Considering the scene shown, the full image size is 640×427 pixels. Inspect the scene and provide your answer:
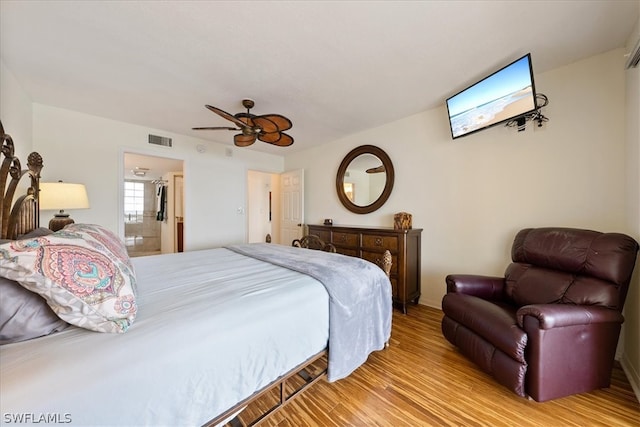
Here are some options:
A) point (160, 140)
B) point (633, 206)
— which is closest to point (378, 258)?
point (633, 206)

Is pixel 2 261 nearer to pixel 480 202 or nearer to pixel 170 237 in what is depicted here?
pixel 480 202

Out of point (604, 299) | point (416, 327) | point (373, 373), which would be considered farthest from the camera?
point (416, 327)

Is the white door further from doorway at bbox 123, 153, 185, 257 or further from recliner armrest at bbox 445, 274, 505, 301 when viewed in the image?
recliner armrest at bbox 445, 274, 505, 301

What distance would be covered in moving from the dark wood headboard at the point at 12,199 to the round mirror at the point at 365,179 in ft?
11.2

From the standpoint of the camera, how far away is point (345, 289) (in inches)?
62.1

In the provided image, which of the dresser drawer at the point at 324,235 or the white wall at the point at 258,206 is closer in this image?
the dresser drawer at the point at 324,235

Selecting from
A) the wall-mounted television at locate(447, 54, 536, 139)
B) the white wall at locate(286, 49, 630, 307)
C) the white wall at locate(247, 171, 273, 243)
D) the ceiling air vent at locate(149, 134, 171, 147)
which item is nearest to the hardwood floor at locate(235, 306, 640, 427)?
the white wall at locate(286, 49, 630, 307)

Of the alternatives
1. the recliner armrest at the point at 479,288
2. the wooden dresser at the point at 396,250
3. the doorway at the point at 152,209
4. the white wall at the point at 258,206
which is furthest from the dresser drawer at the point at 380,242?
the doorway at the point at 152,209

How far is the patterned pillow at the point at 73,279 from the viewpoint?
2.50ft

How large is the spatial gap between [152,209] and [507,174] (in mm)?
9173

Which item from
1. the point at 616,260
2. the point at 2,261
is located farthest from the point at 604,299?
the point at 2,261

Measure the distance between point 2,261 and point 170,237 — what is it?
6159 millimetres

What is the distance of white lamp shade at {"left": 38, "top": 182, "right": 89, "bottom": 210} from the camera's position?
228cm

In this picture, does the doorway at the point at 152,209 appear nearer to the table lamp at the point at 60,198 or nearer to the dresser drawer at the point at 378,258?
the table lamp at the point at 60,198
